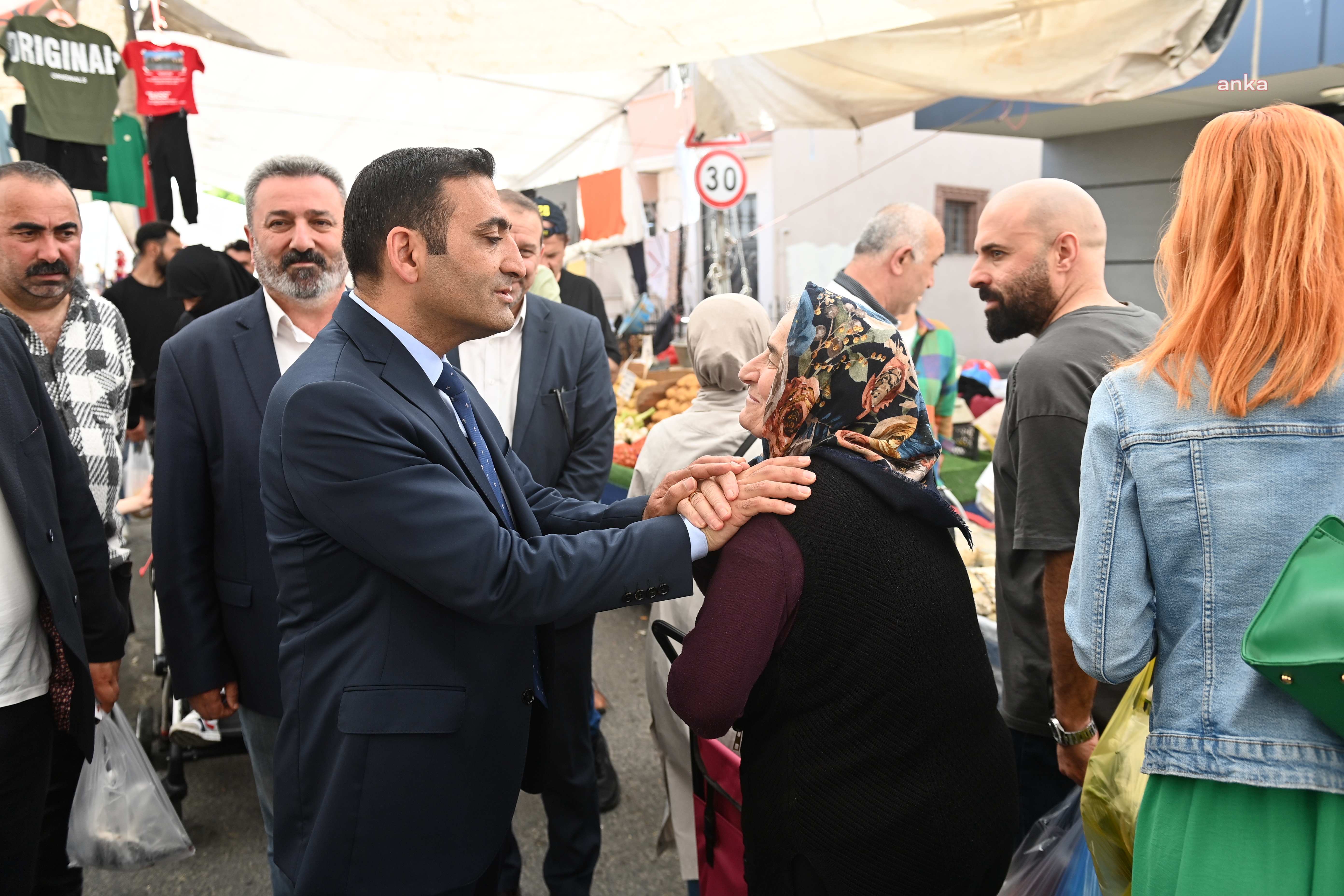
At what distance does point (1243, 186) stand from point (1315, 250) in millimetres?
150

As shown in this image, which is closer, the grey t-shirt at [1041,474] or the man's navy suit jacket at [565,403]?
the grey t-shirt at [1041,474]

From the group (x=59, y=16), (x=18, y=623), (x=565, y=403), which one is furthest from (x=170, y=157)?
(x=18, y=623)

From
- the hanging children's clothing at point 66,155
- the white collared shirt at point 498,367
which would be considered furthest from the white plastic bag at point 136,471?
the white collared shirt at point 498,367

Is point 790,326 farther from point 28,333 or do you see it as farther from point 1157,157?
point 1157,157

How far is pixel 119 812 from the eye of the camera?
8.93ft

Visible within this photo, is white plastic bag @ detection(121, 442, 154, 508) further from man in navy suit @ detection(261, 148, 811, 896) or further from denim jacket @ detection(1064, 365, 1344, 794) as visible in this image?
denim jacket @ detection(1064, 365, 1344, 794)

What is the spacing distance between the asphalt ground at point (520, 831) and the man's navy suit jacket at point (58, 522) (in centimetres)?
119

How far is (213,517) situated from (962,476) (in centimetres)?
396

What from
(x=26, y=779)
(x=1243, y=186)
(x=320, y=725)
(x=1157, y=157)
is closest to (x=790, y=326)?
(x=1243, y=186)

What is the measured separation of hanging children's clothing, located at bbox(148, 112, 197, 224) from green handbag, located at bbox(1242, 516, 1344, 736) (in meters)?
6.18

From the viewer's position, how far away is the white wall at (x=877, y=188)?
16.4 m

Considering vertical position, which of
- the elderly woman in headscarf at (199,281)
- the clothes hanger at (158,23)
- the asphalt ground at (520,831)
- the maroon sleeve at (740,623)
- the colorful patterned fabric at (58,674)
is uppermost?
the clothes hanger at (158,23)

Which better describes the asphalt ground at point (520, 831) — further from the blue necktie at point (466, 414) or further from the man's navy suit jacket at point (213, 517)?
the blue necktie at point (466, 414)

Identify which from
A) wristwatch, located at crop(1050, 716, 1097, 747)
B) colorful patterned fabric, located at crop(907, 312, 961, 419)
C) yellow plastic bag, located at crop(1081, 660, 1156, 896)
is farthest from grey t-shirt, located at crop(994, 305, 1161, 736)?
colorful patterned fabric, located at crop(907, 312, 961, 419)
